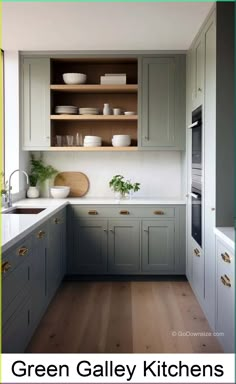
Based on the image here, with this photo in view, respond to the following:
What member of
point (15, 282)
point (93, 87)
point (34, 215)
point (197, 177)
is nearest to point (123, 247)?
point (197, 177)

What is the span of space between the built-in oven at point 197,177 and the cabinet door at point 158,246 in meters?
0.53

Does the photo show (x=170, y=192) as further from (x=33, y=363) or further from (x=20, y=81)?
(x=33, y=363)

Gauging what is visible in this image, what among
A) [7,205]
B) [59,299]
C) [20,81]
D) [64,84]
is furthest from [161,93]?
[59,299]

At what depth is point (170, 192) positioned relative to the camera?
4.95m

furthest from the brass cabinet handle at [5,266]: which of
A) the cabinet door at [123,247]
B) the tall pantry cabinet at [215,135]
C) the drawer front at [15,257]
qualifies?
the cabinet door at [123,247]

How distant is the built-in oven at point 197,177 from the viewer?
360 cm

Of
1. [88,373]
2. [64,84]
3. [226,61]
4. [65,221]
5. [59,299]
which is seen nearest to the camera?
[88,373]

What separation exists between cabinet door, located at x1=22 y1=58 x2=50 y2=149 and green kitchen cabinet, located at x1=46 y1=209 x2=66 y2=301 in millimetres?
875

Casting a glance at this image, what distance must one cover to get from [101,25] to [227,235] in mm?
2089

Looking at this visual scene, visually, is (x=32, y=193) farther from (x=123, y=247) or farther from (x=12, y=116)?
(x=123, y=247)

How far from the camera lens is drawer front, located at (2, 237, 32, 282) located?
2.26 meters

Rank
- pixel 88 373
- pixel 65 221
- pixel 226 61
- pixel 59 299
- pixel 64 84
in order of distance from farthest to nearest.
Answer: pixel 64 84, pixel 65 221, pixel 59 299, pixel 226 61, pixel 88 373

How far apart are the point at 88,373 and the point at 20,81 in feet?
10.4

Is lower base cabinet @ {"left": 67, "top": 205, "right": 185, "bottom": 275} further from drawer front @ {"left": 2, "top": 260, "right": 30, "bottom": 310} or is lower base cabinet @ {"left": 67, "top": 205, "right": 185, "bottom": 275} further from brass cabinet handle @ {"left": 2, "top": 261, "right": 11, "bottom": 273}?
brass cabinet handle @ {"left": 2, "top": 261, "right": 11, "bottom": 273}
